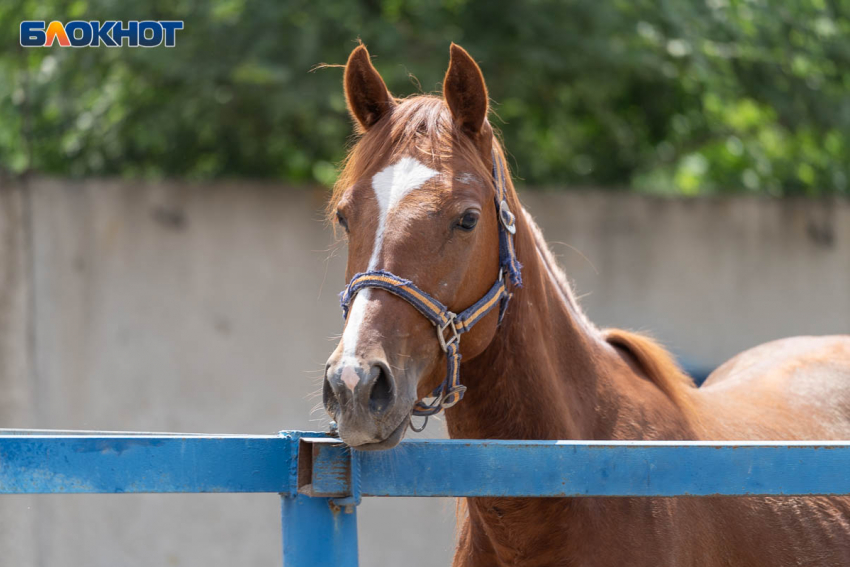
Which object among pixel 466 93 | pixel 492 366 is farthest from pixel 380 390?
pixel 466 93

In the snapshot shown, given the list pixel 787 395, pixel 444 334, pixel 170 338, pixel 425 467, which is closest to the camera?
pixel 425 467

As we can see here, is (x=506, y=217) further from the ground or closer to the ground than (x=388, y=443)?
further from the ground

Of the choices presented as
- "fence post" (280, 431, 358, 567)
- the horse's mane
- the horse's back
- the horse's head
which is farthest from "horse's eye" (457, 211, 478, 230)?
the horse's back

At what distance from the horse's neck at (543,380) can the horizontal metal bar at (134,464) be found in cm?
58

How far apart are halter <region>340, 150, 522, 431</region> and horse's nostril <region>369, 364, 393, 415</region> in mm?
194

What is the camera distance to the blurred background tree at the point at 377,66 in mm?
4824

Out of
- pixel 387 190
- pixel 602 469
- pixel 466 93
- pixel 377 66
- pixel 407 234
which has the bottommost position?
pixel 602 469

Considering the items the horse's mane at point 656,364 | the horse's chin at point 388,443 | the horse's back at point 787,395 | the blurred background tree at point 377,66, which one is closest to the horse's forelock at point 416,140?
the horse's chin at point 388,443

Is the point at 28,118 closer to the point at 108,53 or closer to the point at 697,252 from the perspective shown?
the point at 108,53

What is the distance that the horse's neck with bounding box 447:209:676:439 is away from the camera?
2.06 meters

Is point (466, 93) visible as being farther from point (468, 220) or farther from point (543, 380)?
point (543, 380)

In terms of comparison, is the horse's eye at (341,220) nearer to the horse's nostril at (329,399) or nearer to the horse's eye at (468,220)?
the horse's eye at (468,220)

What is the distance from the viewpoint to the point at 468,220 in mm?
1933

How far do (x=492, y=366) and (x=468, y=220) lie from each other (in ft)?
1.25
